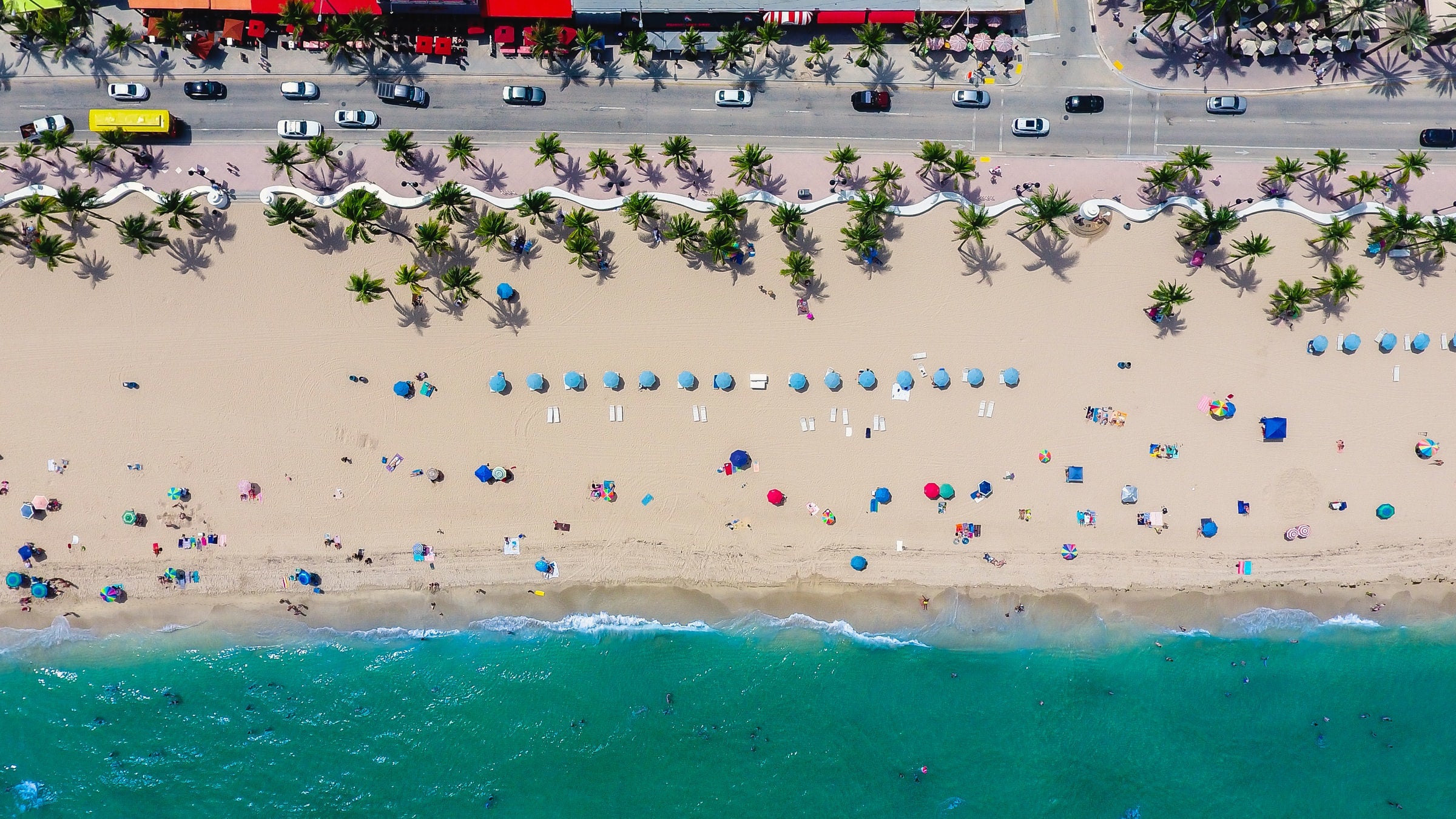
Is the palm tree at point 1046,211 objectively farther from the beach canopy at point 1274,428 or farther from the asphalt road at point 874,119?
the beach canopy at point 1274,428

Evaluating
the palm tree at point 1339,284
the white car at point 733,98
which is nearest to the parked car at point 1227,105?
the palm tree at point 1339,284

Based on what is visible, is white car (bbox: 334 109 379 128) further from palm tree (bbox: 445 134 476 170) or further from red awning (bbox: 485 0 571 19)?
red awning (bbox: 485 0 571 19)

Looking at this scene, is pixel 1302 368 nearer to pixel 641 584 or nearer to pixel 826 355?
pixel 826 355

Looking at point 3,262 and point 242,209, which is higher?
point 242,209

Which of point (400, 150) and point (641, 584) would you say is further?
point (641, 584)

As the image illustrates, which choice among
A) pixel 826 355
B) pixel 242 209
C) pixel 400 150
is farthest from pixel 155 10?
pixel 826 355

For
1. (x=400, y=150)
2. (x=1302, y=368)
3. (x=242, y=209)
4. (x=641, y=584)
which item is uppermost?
(x=400, y=150)

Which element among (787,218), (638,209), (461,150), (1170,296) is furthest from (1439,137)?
(461,150)
